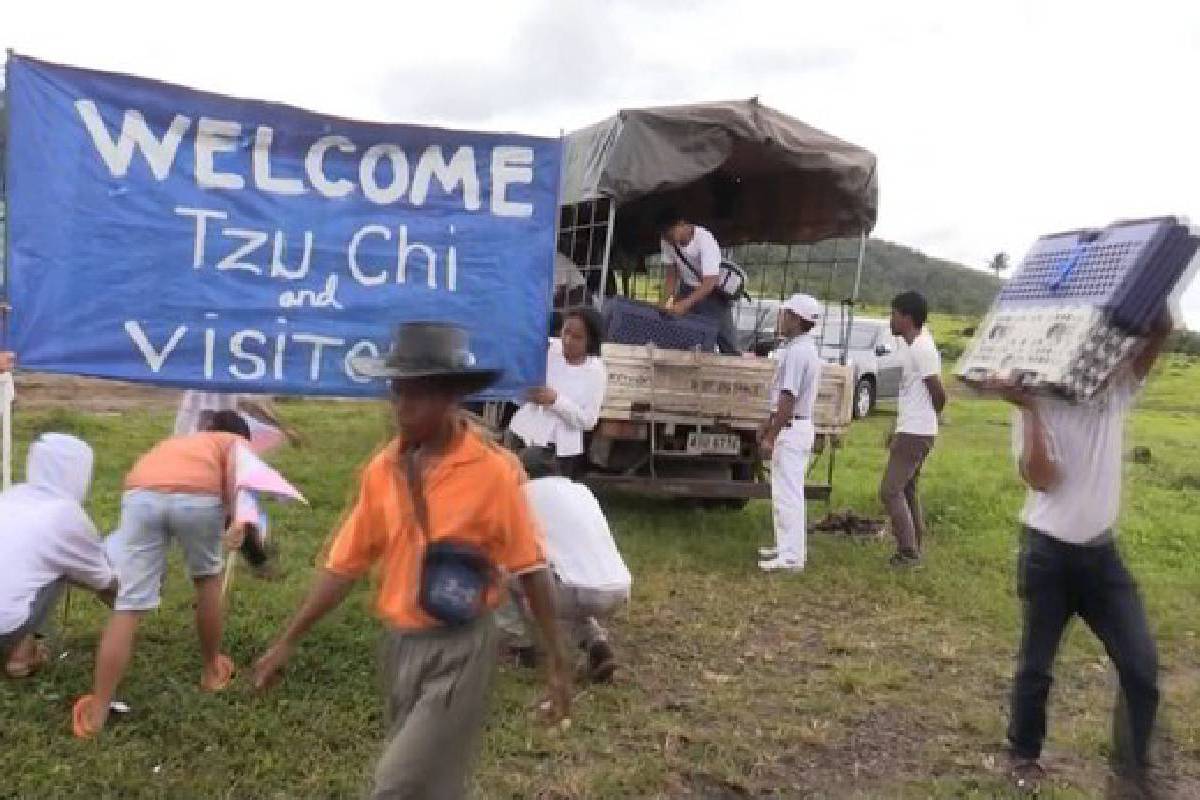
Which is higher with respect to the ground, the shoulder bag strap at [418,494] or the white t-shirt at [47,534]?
the shoulder bag strap at [418,494]

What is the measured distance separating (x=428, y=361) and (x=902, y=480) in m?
5.40

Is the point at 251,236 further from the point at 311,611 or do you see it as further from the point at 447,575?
the point at 447,575

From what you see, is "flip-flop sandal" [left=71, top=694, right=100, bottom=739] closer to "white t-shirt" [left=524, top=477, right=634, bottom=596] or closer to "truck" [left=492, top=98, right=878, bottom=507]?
"white t-shirt" [left=524, top=477, right=634, bottom=596]

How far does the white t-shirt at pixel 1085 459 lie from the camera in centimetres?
370

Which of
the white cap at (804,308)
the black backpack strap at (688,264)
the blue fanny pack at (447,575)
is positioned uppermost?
the black backpack strap at (688,264)

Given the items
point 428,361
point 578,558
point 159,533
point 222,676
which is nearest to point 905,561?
point 578,558

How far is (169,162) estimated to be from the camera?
451 centimetres

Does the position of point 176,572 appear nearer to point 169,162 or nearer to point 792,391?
point 169,162

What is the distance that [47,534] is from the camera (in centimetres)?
406

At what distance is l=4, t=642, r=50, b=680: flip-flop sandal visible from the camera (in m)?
4.34

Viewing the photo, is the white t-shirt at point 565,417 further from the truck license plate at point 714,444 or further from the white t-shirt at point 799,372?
the truck license plate at point 714,444

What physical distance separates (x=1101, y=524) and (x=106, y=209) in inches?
150

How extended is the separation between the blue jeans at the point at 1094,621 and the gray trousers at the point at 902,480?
3.53 metres

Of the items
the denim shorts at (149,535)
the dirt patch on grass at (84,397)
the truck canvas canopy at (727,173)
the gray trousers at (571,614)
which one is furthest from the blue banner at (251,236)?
the dirt patch on grass at (84,397)
